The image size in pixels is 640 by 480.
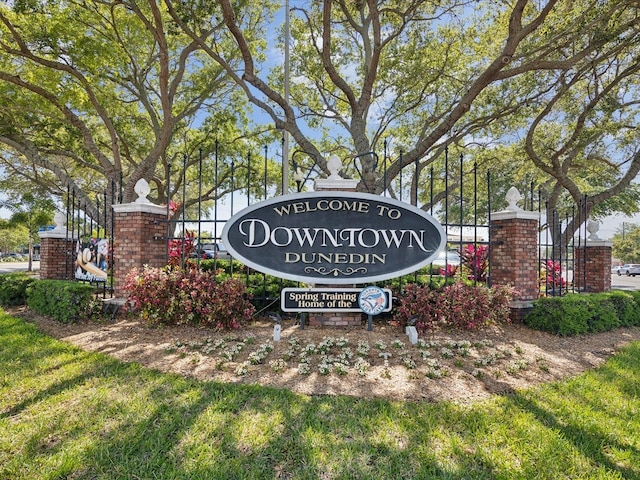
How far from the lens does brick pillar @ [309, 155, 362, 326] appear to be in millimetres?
5281

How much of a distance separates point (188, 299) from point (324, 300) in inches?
78.5

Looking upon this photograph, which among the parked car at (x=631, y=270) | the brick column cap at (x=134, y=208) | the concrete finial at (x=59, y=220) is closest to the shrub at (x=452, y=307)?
the brick column cap at (x=134, y=208)

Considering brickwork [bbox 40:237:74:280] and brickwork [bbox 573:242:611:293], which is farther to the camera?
brickwork [bbox 573:242:611:293]

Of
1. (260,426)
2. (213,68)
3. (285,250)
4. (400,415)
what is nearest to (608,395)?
(400,415)

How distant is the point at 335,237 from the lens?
17.1ft

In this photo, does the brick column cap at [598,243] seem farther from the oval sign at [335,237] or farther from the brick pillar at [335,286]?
the brick pillar at [335,286]

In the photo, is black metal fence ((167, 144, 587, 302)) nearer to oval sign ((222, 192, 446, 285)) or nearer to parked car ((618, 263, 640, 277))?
oval sign ((222, 192, 446, 285))

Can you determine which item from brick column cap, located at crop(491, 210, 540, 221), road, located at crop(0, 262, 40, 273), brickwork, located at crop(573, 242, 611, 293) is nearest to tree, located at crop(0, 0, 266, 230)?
brick column cap, located at crop(491, 210, 540, 221)

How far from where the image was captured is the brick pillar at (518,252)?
5930 mm

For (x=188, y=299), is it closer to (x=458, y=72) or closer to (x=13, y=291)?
(x=13, y=291)

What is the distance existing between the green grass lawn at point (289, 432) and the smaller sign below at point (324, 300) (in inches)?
69.2

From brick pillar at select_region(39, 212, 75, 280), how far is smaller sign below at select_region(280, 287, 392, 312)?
20.2ft

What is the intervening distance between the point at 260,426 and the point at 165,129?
9.67 meters

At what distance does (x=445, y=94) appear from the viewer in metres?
12.9
